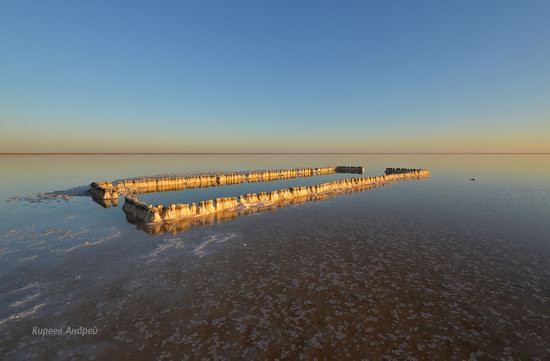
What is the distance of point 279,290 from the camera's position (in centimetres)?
1162

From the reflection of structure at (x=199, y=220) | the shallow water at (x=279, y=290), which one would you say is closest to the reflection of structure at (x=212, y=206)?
the reflection of structure at (x=199, y=220)

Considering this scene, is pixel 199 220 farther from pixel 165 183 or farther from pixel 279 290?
pixel 165 183

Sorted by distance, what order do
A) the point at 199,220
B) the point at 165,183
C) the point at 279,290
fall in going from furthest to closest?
the point at 165,183
the point at 199,220
the point at 279,290

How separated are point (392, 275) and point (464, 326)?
12.9 ft

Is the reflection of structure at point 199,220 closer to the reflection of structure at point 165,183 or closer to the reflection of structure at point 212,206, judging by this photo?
the reflection of structure at point 212,206

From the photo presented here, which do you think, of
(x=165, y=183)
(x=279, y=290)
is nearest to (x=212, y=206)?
(x=279, y=290)

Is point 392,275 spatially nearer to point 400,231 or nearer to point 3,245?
point 400,231

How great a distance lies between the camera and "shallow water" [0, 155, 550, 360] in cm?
827

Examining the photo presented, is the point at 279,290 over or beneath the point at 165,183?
beneath

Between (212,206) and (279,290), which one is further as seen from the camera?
(212,206)

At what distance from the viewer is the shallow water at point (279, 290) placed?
8.27 meters

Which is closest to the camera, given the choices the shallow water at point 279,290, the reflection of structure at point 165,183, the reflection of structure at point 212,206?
the shallow water at point 279,290

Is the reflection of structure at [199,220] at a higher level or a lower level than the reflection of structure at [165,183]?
lower

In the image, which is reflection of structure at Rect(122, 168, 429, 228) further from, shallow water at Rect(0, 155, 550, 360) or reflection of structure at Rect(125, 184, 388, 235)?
shallow water at Rect(0, 155, 550, 360)
